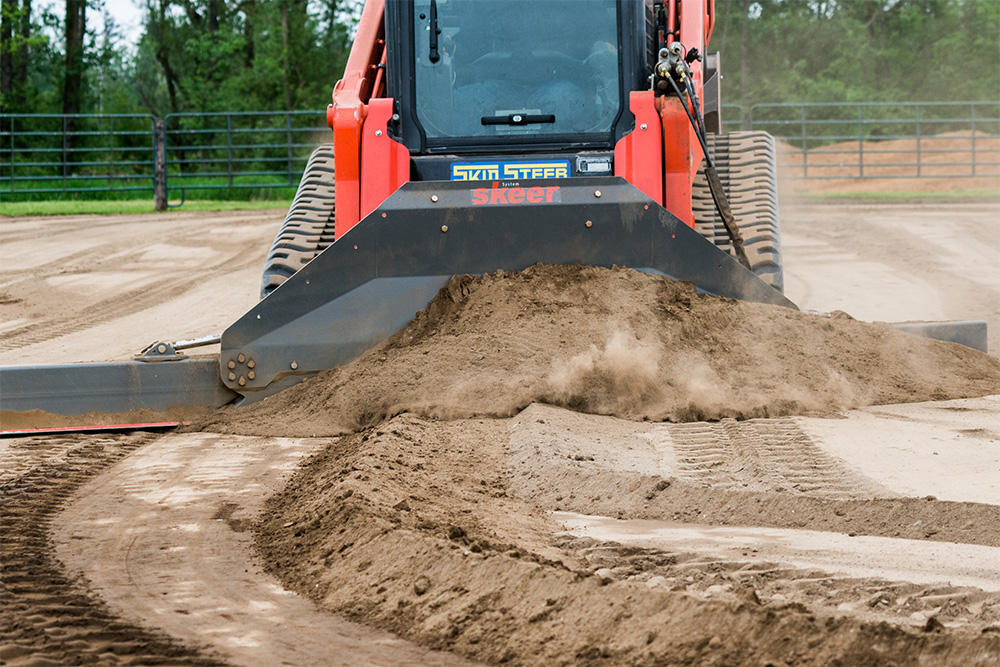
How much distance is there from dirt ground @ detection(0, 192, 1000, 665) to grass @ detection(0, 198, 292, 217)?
13.7m

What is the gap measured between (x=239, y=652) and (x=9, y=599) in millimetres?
784

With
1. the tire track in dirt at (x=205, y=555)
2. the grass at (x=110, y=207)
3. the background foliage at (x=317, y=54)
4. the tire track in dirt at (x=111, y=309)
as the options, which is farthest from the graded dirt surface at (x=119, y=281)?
the background foliage at (x=317, y=54)

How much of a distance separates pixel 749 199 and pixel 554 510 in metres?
3.91

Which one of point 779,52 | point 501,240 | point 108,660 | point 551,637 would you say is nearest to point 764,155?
point 501,240

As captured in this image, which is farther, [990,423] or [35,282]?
[35,282]

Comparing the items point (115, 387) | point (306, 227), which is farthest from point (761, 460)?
point (306, 227)

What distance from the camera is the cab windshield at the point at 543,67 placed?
5746mm

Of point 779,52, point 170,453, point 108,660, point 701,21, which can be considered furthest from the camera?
point 779,52

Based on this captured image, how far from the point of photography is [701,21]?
6516 mm

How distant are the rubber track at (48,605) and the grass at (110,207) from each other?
14192 millimetres

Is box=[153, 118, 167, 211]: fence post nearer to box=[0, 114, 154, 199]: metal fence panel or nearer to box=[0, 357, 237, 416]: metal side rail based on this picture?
box=[0, 114, 154, 199]: metal fence panel

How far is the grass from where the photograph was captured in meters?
17.5

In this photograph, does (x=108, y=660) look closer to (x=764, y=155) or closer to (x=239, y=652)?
(x=239, y=652)

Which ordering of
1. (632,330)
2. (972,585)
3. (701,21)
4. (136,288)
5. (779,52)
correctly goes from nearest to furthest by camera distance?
(972,585) < (632,330) < (701,21) < (136,288) < (779,52)
